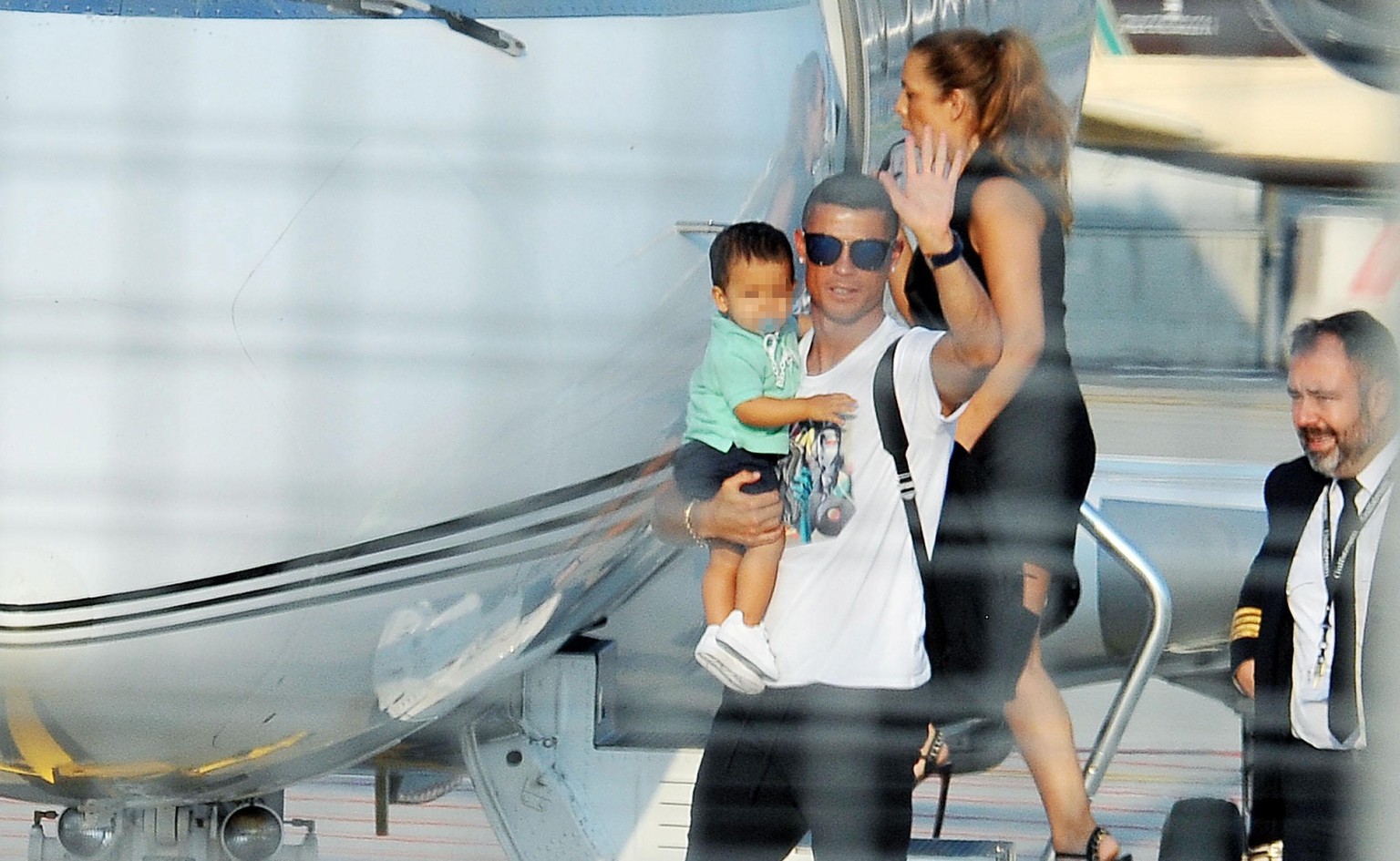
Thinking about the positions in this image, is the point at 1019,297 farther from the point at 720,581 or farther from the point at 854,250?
the point at 720,581

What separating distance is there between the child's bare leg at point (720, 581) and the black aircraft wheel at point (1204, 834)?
0.94 metres

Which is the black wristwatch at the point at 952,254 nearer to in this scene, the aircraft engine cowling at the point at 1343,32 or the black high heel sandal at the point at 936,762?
the aircraft engine cowling at the point at 1343,32

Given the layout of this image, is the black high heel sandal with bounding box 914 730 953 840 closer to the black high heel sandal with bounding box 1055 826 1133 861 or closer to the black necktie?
the black high heel sandal with bounding box 1055 826 1133 861

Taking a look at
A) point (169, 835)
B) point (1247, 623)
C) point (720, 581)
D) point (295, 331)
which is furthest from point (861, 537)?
point (169, 835)

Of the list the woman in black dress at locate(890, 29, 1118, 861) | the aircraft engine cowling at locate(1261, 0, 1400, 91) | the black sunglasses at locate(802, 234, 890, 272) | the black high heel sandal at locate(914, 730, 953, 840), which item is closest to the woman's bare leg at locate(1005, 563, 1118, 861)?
the woman in black dress at locate(890, 29, 1118, 861)

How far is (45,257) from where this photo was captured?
230 cm

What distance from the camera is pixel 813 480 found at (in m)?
2.71

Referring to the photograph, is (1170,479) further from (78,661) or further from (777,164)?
(78,661)

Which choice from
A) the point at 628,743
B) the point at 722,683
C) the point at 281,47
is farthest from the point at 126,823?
the point at 281,47

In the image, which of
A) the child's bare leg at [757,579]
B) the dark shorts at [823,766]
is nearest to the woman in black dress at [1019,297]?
the dark shorts at [823,766]

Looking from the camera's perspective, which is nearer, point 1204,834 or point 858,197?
point 858,197

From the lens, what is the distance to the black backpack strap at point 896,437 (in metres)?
2.74

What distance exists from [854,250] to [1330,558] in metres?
0.87

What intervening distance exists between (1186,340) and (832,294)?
33.1 inches
